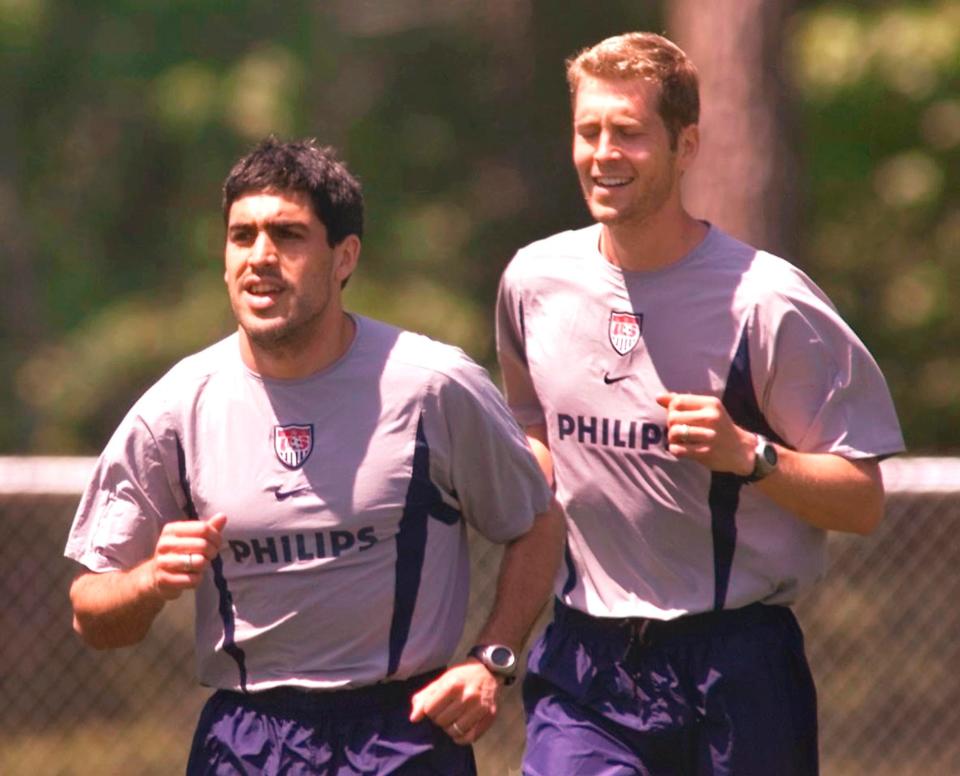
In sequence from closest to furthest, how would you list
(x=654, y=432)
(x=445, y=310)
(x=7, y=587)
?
(x=654, y=432) < (x=7, y=587) < (x=445, y=310)

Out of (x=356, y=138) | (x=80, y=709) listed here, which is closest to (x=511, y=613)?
(x=80, y=709)

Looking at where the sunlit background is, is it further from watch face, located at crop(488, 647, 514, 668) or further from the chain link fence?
watch face, located at crop(488, 647, 514, 668)

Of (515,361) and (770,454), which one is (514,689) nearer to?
(515,361)

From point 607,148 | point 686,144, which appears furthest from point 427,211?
point 607,148

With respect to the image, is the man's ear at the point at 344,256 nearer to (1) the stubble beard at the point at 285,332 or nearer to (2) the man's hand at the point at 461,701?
(1) the stubble beard at the point at 285,332

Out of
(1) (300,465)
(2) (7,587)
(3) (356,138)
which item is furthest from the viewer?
(3) (356,138)

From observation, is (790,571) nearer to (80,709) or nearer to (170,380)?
(170,380)

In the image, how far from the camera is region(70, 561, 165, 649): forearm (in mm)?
4207

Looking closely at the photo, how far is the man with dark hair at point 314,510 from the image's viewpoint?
4.26 m

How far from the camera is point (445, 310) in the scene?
14188mm

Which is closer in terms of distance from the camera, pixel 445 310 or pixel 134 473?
pixel 134 473

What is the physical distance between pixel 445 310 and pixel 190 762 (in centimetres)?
981

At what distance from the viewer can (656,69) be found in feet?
15.0

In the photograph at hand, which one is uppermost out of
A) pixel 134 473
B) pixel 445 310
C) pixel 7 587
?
pixel 134 473
